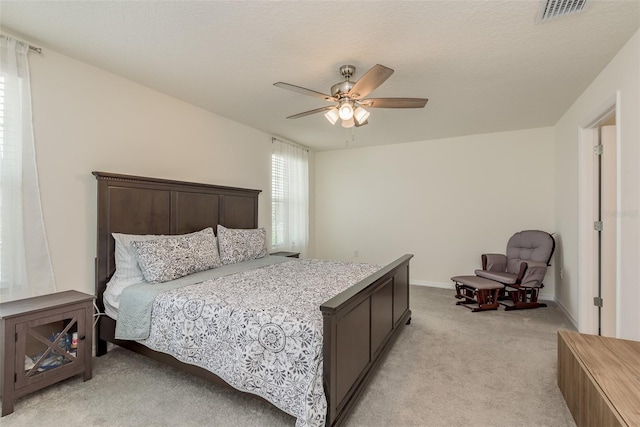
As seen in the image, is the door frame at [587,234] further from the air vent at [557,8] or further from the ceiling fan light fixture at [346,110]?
the ceiling fan light fixture at [346,110]

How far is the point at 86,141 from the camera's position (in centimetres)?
Answer: 264

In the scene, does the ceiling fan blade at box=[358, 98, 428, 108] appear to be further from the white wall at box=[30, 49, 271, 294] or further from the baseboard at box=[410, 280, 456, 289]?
the baseboard at box=[410, 280, 456, 289]

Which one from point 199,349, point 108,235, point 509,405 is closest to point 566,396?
point 509,405

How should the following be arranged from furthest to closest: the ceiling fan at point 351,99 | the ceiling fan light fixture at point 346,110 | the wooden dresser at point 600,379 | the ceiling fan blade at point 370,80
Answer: the ceiling fan light fixture at point 346,110 < the ceiling fan at point 351,99 < the ceiling fan blade at point 370,80 < the wooden dresser at point 600,379

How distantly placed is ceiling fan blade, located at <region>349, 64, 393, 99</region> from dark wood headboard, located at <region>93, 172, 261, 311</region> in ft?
6.88

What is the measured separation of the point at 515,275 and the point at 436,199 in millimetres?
1648

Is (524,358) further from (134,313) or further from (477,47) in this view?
(134,313)

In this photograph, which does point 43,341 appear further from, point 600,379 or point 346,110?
point 600,379

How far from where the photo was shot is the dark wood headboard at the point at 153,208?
8.70 ft

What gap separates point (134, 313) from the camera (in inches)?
90.8

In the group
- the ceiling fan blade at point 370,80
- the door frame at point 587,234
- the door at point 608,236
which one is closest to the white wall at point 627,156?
the door frame at point 587,234

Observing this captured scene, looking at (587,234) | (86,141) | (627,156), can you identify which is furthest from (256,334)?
(587,234)

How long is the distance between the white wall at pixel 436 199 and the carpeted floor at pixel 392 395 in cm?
220

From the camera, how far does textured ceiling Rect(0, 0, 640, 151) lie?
1.89 m
